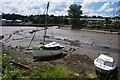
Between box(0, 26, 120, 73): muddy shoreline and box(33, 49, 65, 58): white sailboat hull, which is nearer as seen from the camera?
box(0, 26, 120, 73): muddy shoreline

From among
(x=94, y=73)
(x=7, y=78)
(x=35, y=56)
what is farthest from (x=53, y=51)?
(x=7, y=78)

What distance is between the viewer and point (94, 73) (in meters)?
11.6

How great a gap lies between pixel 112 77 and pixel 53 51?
8.23 metres

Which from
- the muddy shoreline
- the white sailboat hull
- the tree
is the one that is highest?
the tree

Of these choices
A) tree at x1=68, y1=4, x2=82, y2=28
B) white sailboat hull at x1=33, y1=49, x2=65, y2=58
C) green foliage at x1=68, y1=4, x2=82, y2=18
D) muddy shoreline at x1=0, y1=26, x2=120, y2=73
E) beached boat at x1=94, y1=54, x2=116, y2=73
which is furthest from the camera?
green foliage at x1=68, y1=4, x2=82, y2=18

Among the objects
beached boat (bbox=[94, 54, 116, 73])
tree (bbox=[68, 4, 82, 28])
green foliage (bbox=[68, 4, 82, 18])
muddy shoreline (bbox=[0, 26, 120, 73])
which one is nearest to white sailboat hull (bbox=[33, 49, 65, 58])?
muddy shoreline (bbox=[0, 26, 120, 73])

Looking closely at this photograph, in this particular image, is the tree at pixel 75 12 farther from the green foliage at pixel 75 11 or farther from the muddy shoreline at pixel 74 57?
the muddy shoreline at pixel 74 57

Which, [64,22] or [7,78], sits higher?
[64,22]

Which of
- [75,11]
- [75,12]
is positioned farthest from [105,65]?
[75,11]

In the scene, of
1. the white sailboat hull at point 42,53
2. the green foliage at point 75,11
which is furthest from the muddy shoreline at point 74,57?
the green foliage at point 75,11

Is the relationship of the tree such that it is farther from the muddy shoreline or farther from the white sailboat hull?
the white sailboat hull

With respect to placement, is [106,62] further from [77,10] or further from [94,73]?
[77,10]

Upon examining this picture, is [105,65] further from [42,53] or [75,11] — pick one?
[75,11]

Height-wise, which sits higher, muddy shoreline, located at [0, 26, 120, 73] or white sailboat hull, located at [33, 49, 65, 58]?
white sailboat hull, located at [33, 49, 65, 58]
